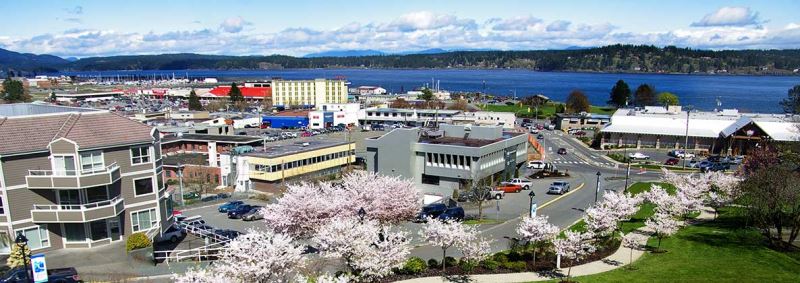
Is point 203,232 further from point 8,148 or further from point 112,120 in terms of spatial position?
point 8,148

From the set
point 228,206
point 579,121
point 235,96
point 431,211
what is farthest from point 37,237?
point 235,96

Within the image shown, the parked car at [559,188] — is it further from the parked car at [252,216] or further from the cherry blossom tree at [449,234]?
the parked car at [252,216]

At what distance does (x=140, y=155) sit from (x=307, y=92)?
125 m

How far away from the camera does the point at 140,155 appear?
96.3ft

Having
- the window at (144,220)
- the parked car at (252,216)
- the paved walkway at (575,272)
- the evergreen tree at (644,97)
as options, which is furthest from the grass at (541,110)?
the window at (144,220)

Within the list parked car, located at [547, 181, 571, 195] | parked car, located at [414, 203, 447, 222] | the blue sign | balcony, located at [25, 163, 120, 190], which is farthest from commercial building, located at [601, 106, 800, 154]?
the blue sign

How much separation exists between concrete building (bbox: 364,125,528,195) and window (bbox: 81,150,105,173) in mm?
25856

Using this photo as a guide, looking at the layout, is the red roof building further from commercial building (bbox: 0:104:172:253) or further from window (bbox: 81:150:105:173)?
window (bbox: 81:150:105:173)

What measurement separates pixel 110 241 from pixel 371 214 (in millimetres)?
14135

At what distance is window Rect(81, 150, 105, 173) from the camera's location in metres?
27.0

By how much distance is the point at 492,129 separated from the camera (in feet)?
174

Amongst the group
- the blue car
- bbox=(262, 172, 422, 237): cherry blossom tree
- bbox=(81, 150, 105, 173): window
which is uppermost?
bbox=(81, 150, 105, 173): window

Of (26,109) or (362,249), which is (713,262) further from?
(26,109)

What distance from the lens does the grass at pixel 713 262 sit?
22.8m
